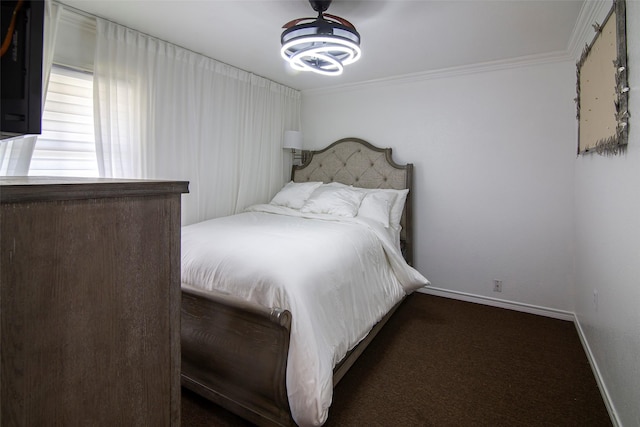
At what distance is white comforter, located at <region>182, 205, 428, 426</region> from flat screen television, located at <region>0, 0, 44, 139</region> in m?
1.18

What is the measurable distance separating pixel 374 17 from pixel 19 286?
2.42 metres

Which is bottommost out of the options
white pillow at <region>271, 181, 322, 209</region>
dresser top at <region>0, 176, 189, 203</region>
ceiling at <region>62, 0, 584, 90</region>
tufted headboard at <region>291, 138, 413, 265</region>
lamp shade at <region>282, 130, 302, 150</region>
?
dresser top at <region>0, 176, 189, 203</region>

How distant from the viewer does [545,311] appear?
2926mm

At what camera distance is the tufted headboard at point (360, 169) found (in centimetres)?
342

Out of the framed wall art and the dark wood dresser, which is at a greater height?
the framed wall art

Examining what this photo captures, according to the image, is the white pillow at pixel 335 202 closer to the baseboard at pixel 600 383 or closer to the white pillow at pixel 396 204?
the white pillow at pixel 396 204

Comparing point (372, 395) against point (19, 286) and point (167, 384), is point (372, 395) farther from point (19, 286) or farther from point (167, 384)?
point (19, 286)

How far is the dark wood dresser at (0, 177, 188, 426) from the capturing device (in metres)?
0.52

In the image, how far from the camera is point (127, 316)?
2.22 ft

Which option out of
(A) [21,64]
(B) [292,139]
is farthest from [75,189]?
(B) [292,139]

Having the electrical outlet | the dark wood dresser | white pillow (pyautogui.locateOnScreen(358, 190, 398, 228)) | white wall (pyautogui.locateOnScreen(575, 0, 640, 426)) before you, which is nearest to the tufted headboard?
white pillow (pyautogui.locateOnScreen(358, 190, 398, 228))

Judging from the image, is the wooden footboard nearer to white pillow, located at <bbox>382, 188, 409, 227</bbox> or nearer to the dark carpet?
the dark carpet

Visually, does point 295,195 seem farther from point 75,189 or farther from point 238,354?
point 75,189

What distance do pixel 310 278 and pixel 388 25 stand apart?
1933 mm
